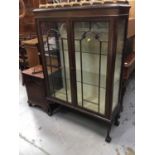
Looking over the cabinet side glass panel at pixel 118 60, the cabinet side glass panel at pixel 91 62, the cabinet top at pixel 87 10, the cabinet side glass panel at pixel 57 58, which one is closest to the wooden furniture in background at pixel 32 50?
the cabinet side glass panel at pixel 57 58

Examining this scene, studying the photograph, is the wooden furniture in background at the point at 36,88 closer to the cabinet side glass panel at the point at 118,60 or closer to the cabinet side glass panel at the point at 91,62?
the cabinet side glass panel at the point at 91,62

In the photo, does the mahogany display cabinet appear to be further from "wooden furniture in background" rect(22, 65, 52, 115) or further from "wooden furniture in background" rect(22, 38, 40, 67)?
"wooden furniture in background" rect(22, 38, 40, 67)

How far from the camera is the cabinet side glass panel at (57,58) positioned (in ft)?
5.53

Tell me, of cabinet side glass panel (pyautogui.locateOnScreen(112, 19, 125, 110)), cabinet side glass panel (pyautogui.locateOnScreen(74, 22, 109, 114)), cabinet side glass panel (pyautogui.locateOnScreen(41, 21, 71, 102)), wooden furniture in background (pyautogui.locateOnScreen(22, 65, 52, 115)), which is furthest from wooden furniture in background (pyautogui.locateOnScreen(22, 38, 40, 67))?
cabinet side glass panel (pyautogui.locateOnScreen(112, 19, 125, 110))

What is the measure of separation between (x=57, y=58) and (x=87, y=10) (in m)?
0.73

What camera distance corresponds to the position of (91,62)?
167cm

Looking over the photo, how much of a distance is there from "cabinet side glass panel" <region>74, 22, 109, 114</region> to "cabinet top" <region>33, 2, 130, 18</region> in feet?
0.31

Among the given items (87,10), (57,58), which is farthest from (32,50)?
(87,10)

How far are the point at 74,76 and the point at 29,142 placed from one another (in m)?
0.88

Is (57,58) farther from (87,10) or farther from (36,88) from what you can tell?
(87,10)

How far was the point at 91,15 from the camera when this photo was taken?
4.33 ft

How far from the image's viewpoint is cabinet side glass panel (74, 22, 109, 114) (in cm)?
143

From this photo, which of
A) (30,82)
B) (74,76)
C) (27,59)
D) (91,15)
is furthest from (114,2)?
(27,59)
